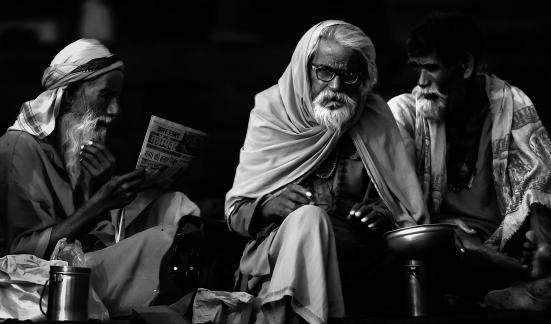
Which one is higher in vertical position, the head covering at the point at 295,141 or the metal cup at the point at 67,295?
the head covering at the point at 295,141

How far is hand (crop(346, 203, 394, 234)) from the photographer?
5.78m

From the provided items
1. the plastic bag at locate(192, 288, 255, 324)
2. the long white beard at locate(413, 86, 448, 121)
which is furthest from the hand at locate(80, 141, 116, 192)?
the long white beard at locate(413, 86, 448, 121)

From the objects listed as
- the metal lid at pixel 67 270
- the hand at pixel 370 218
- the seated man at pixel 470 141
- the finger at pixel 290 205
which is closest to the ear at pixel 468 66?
the seated man at pixel 470 141

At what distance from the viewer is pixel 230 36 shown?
28.0 ft

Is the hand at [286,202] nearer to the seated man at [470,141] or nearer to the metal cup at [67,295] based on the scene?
the metal cup at [67,295]

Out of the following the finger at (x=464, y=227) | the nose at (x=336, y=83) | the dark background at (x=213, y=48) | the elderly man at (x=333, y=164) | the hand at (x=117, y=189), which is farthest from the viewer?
the dark background at (x=213, y=48)

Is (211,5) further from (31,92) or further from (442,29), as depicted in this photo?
(442,29)

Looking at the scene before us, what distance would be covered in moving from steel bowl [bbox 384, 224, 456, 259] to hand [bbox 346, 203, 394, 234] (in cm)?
21

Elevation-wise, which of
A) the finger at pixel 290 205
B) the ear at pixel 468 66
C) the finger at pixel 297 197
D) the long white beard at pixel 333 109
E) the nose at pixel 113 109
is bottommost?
the finger at pixel 290 205

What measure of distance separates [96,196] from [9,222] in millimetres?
474

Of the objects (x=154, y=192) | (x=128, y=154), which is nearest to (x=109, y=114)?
(x=154, y=192)

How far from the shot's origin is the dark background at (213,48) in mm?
8133

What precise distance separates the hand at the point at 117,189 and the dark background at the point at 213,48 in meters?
1.99

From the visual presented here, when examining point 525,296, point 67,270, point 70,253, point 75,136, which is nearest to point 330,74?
point 75,136
